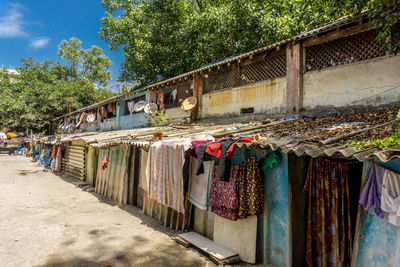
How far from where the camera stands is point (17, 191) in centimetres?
1198

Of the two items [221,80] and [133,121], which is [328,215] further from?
[133,121]

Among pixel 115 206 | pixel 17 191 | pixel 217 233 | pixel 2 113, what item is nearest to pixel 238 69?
pixel 217 233

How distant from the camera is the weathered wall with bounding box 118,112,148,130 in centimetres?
1561

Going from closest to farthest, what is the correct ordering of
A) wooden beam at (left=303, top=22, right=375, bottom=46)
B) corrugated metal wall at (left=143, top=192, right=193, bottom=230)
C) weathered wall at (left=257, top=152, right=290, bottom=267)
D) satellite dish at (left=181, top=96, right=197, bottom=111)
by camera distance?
1. weathered wall at (left=257, top=152, right=290, bottom=267)
2. wooden beam at (left=303, top=22, right=375, bottom=46)
3. corrugated metal wall at (left=143, top=192, right=193, bottom=230)
4. satellite dish at (left=181, top=96, right=197, bottom=111)

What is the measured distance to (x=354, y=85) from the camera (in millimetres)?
6551

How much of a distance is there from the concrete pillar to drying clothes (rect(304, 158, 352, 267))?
320 cm

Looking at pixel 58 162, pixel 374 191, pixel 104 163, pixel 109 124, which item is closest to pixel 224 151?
pixel 374 191

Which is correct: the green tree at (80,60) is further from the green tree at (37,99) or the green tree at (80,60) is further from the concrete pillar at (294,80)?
the concrete pillar at (294,80)

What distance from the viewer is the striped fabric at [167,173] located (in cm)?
668

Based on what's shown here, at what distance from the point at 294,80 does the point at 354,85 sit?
5.60ft

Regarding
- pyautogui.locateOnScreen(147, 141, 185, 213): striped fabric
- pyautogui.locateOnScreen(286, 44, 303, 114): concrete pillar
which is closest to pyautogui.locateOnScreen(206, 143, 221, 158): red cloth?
A: pyautogui.locateOnScreen(147, 141, 185, 213): striped fabric

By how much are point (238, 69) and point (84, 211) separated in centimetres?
781

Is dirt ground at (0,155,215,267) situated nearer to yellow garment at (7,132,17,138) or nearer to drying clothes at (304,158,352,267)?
drying clothes at (304,158,352,267)

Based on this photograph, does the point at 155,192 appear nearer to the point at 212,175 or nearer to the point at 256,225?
the point at 212,175
